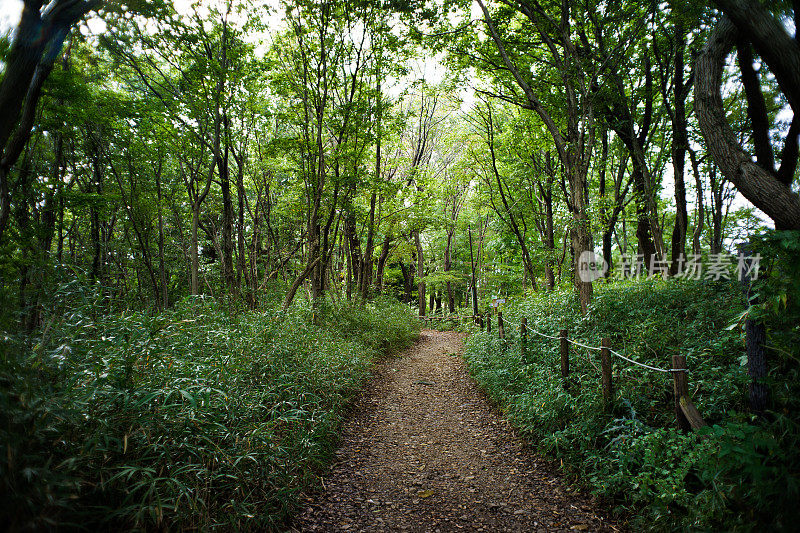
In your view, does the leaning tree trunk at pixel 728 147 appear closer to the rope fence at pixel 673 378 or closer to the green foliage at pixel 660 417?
the green foliage at pixel 660 417

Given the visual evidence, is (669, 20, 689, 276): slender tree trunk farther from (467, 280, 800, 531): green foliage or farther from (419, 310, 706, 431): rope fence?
(419, 310, 706, 431): rope fence

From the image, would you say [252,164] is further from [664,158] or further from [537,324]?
[664,158]

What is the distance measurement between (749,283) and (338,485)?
4432 mm

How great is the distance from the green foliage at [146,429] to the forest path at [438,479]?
0.47 meters

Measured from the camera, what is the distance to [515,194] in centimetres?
1394

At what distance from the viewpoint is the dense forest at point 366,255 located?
256 centimetres

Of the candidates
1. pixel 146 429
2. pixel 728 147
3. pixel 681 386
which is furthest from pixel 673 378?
pixel 146 429

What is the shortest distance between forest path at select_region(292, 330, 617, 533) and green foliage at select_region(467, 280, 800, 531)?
1.16 feet

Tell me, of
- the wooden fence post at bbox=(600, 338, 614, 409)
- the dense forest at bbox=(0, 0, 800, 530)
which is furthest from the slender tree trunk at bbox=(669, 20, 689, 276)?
the wooden fence post at bbox=(600, 338, 614, 409)

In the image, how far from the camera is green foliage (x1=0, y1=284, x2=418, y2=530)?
2.03 m

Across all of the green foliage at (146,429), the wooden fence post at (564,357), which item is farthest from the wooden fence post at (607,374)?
the green foliage at (146,429)

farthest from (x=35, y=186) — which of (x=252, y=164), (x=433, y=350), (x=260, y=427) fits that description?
(x=433, y=350)

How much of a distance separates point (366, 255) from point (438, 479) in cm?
1051

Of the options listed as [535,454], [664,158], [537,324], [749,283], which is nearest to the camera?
[749,283]
